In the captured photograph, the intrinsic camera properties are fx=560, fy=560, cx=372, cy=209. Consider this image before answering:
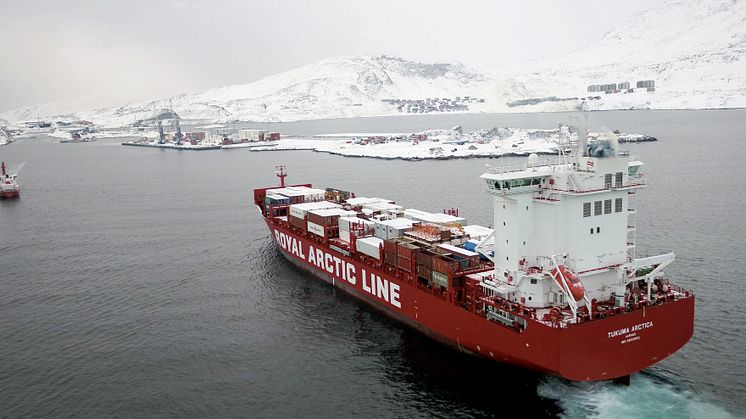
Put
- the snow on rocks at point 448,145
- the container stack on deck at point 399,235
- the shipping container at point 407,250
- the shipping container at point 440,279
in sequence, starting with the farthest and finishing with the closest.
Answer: the snow on rocks at point 448,145 < the shipping container at point 407,250 < the container stack on deck at point 399,235 < the shipping container at point 440,279

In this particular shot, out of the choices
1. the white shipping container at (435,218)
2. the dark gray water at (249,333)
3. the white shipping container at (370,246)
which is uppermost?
the white shipping container at (435,218)

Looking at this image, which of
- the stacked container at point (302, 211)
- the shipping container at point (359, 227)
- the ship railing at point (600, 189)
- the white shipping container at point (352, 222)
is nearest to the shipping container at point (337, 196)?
the stacked container at point (302, 211)

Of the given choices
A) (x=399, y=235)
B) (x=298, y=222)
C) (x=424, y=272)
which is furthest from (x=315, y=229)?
(x=424, y=272)

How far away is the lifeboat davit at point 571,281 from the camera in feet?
76.1

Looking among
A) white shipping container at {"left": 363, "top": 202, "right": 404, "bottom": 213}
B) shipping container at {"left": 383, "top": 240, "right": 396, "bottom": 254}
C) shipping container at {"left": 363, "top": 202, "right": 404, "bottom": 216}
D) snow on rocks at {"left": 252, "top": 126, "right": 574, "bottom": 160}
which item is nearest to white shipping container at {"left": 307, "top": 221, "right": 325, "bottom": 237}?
shipping container at {"left": 363, "top": 202, "right": 404, "bottom": 216}

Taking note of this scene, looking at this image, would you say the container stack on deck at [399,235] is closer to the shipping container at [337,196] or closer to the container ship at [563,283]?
the shipping container at [337,196]

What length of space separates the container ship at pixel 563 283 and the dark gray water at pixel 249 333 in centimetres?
186

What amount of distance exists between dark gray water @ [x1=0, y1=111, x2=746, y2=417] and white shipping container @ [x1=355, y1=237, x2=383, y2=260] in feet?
12.5

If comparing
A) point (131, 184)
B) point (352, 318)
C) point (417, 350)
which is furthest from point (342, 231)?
point (131, 184)

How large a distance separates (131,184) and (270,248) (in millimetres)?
51880

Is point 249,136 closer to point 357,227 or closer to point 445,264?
point 357,227

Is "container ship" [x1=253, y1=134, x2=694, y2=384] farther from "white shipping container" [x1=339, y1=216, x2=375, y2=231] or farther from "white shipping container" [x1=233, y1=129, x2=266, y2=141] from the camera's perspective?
"white shipping container" [x1=233, y1=129, x2=266, y2=141]

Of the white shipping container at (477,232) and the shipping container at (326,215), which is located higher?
the shipping container at (326,215)

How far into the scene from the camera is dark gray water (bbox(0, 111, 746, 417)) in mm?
25156
